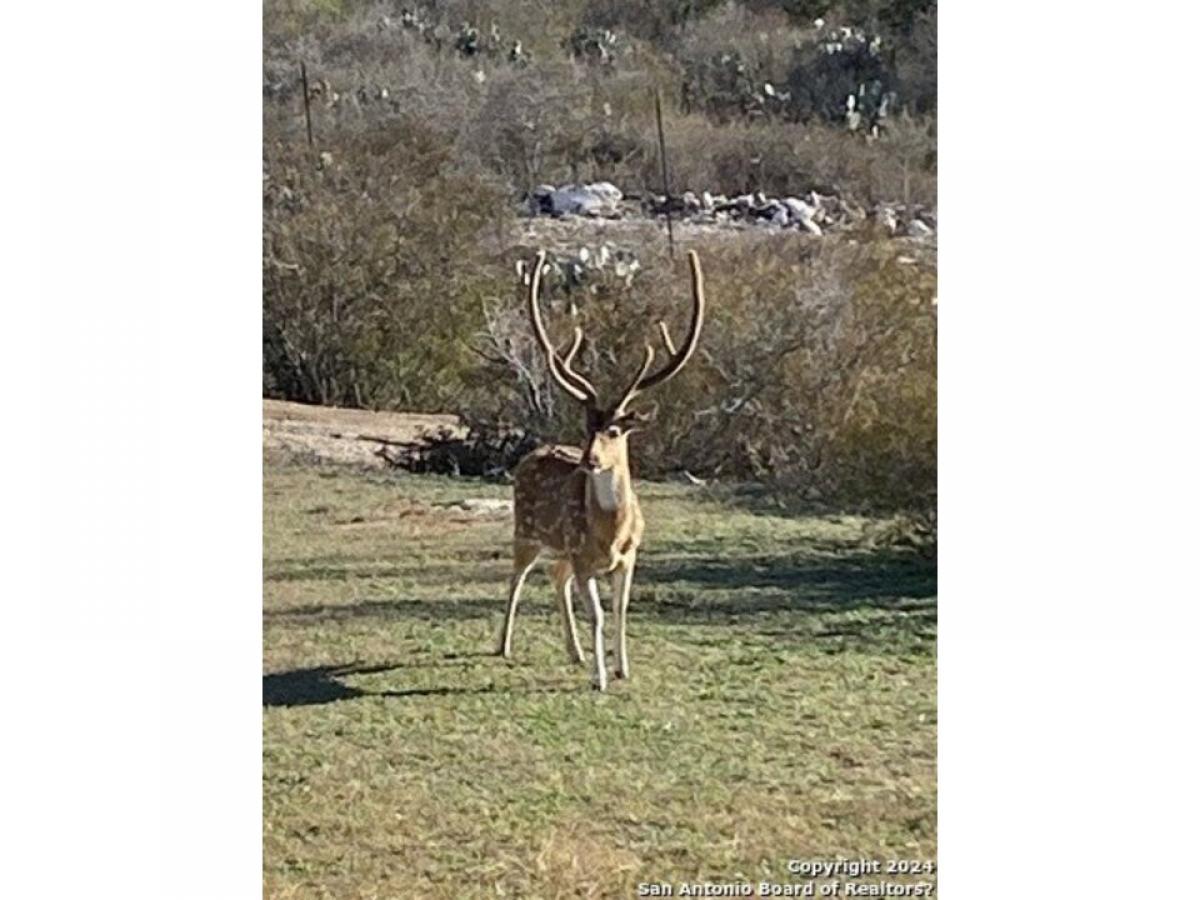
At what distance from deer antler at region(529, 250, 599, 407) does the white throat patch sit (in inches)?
8.7

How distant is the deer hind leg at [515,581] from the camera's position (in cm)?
681

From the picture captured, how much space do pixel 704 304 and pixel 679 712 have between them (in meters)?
1.29

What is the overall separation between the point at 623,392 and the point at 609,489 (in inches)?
12.6

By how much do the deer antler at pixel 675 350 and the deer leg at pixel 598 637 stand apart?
1.86 feet

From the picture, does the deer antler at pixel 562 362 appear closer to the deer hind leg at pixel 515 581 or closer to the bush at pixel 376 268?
the bush at pixel 376 268

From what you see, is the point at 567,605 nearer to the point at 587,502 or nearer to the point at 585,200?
the point at 587,502

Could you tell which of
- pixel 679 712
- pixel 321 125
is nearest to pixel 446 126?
pixel 321 125

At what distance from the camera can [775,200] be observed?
701cm

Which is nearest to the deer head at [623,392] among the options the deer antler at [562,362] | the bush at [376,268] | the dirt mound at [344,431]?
the deer antler at [562,362]

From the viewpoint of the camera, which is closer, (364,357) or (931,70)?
(931,70)

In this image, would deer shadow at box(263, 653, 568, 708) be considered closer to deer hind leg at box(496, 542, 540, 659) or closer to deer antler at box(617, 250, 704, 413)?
deer hind leg at box(496, 542, 540, 659)

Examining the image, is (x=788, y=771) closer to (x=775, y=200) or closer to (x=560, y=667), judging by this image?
(x=560, y=667)

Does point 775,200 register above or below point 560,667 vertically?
above

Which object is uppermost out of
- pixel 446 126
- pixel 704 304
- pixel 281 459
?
pixel 446 126
